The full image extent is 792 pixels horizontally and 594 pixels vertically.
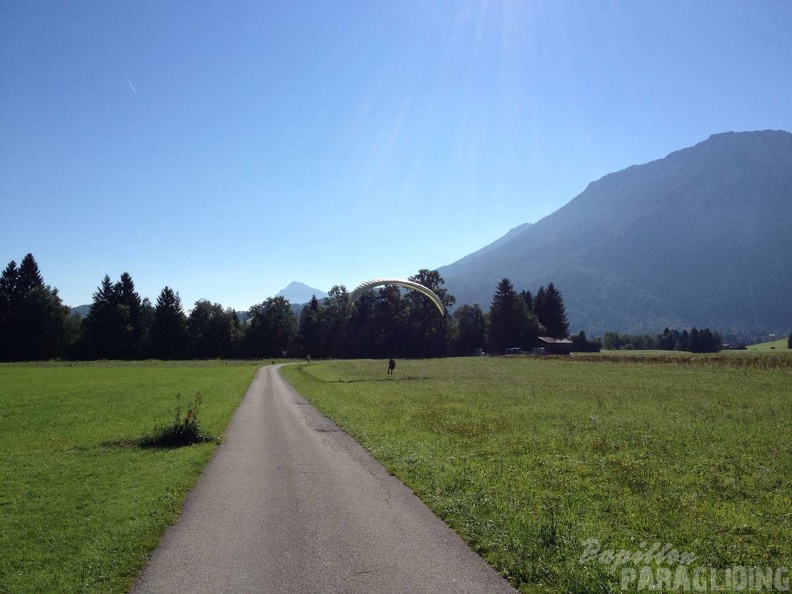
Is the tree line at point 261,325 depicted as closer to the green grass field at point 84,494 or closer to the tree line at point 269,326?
the tree line at point 269,326

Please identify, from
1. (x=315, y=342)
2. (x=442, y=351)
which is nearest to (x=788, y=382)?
(x=442, y=351)

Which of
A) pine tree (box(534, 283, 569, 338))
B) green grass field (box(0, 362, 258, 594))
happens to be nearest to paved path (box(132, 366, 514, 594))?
green grass field (box(0, 362, 258, 594))

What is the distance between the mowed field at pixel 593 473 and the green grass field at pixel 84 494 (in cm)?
581

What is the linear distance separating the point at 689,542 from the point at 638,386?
103 feet

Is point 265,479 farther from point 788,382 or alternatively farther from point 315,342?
point 315,342

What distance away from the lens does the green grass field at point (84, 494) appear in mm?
7488

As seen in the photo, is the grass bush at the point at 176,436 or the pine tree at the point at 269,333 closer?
the grass bush at the point at 176,436

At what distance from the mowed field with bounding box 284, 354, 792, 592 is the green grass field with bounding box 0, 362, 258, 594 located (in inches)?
229

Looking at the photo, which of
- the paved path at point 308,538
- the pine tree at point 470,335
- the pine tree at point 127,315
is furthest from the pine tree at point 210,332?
the paved path at point 308,538

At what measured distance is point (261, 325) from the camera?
138875 mm

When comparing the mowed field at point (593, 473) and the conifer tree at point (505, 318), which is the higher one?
the conifer tree at point (505, 318)

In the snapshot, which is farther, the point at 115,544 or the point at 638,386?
the point at 638,386

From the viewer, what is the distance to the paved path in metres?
6.93

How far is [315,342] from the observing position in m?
144
